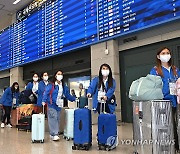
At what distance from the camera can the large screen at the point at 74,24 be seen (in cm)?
470

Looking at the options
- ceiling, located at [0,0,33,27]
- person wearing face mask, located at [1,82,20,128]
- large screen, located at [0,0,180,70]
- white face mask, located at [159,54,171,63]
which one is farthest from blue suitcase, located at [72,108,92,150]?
ceiling, located at [0,0,33,27]

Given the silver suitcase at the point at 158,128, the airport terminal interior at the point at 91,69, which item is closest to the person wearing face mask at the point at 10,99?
the airport terminal interior at the point at 91,69

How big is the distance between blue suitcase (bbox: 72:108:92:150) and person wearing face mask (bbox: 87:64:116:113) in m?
0.37

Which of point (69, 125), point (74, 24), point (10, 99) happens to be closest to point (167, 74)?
point (69, 125)

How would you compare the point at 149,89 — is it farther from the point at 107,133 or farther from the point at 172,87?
the point at 107,133

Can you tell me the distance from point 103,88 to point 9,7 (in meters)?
7.47

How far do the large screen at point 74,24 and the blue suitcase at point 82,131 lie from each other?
102 inches

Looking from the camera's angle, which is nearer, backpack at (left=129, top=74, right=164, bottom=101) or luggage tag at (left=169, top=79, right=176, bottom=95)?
backpack at (left=129, top=74, right=164, bottom=101)

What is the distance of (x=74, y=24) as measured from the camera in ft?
21.6

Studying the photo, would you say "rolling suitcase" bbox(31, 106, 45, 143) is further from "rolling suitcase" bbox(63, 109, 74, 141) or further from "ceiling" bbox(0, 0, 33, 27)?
"ceiling" bbox(0, 0, 33, 27)

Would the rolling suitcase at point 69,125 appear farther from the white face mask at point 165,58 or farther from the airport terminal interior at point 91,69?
the white face mask at point 165,58

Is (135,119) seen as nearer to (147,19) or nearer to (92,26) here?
(147,19)

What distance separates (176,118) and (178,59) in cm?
257

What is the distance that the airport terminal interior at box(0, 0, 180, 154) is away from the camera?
258 cm
